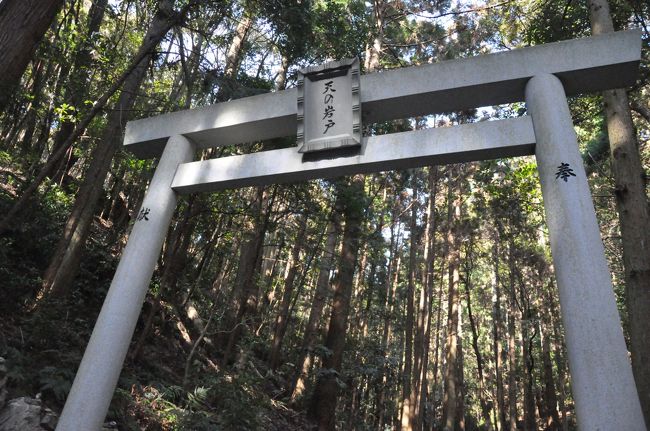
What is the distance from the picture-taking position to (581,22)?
21.6 ft

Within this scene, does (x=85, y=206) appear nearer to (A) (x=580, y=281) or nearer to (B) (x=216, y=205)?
(B) (x=216, y=205)

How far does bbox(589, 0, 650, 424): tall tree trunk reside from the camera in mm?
3588

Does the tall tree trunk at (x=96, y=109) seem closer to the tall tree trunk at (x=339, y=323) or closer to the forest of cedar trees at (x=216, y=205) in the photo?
the forest of cedar trees at (x=216, y=205)

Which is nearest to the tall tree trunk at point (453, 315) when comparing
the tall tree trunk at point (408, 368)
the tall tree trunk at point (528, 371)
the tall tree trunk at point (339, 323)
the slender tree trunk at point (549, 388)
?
the tall tree trunk at point (408, 368)

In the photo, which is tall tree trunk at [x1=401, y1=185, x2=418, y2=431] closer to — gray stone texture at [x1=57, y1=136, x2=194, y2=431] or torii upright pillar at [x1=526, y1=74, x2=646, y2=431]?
gray stone texture at [x1=57, y1=136, x2=194, y2=431]

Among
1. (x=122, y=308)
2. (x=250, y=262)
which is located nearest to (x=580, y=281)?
(x=122, y=308)

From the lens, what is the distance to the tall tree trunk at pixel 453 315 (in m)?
12.4

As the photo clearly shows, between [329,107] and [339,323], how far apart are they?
5.07 m

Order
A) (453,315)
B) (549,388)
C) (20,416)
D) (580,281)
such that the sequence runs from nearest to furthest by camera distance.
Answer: (580,281), (20,416), (453,315), (549,388)

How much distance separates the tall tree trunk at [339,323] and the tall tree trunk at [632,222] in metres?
4.07

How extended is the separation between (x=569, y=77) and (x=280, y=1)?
4883 mm

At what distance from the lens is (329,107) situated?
12.2 feet

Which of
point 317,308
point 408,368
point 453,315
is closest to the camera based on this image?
point 317,308

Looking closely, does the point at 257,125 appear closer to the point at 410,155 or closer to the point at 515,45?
the point at 410,155
